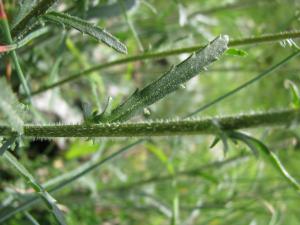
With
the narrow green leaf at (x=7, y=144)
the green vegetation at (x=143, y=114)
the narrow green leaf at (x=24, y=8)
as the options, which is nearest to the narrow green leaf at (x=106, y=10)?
the green vegetation at (x=143, y=114)

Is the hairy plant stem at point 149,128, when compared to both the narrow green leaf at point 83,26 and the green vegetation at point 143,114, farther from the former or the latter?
the narrow green leaf at point 83,26

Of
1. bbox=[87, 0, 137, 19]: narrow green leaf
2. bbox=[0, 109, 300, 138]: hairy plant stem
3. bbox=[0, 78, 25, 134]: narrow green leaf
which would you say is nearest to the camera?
bbox=[0, 78, 25, 134]: narrow green leaf

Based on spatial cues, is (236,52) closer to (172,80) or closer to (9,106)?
(172,80)

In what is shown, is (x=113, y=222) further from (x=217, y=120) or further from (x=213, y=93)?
(x=217, y=120)

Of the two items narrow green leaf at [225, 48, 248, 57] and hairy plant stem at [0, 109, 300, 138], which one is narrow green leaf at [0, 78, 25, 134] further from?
narrow green leaf at [225, 48, 248, 57]

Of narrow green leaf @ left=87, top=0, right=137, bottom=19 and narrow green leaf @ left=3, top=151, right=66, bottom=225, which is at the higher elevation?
narrow green leaf @ left=87, top=0, right=137, bottom=19

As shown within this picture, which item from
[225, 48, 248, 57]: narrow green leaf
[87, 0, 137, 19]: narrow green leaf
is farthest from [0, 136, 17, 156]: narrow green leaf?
[87, 0, 137, 19]: narrow green leaf

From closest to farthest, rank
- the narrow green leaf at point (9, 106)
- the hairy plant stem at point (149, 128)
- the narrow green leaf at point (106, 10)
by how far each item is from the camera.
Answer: the narrow green leaf at point (9, 106)
the hairy plant stem at point (149, 128)
the narrow green leaf at point (106, 10)

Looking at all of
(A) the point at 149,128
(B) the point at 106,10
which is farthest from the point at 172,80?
(B) the point at 106,10
